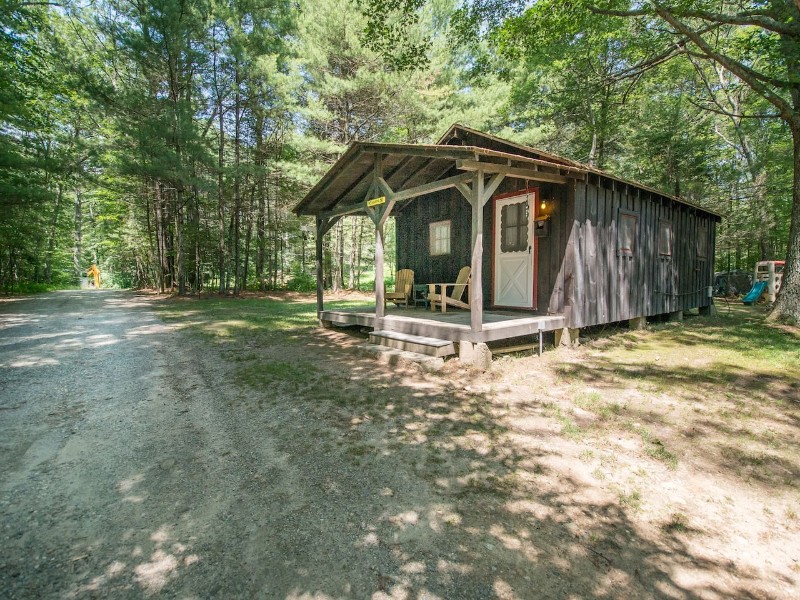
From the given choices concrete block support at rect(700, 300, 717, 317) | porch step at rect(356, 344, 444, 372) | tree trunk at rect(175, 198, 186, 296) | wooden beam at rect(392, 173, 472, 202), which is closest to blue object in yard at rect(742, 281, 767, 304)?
concrete block support at rect(700, 300, 717, 317)

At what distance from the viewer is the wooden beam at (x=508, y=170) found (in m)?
4.83

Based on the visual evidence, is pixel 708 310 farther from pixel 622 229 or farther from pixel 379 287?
pixel 379 287

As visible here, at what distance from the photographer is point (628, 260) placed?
7723 mm

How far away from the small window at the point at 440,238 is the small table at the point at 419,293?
846mm

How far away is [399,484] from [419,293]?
281 inches

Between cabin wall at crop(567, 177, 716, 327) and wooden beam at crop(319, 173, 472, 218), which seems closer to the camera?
wooden beam at crop(319, 173, 472, 218)

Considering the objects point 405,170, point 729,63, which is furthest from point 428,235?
point 729,63

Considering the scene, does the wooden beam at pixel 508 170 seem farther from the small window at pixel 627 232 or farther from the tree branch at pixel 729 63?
the tree branch at pixel 729 63

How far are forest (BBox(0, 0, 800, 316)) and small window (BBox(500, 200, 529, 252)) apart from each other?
4.22m

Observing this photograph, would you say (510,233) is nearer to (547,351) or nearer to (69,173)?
(547,351)

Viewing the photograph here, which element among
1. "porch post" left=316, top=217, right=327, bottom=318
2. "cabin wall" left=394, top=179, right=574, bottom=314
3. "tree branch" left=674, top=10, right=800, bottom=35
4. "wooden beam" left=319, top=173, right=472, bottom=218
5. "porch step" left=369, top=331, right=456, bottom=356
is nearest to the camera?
"wooden beam" left=319, top=173, right=472, bottom=218

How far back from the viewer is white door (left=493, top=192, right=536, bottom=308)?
23.7ft

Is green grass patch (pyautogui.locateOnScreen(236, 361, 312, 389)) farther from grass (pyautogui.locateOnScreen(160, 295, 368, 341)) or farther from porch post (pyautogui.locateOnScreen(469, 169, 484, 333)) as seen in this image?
porch post (pyautogui.locateOnScreen(469, 169, 484, 333))

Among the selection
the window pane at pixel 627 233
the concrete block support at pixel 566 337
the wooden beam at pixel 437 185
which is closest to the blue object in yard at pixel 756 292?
the window pane at pixel 627 233
